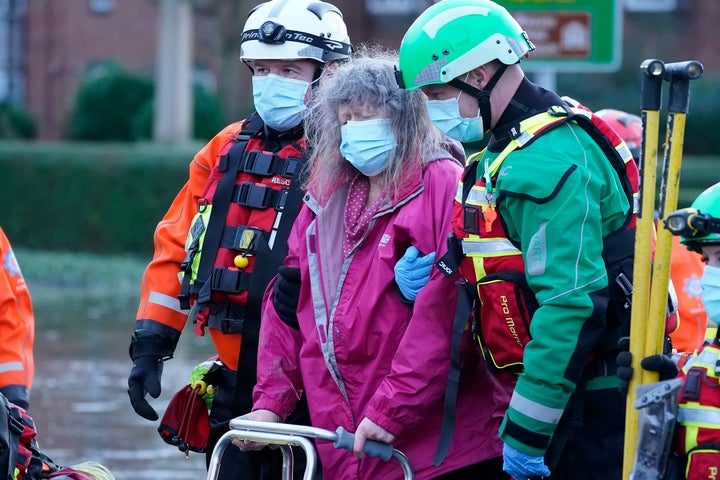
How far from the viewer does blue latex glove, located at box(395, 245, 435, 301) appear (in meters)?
4.03

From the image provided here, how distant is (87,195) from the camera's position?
18969 mm

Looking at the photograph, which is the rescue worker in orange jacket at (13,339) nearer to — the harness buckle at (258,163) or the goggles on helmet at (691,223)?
the harness buckle at (258,163)

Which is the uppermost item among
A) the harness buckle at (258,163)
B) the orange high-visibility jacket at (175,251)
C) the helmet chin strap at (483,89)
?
Result: the helmet chin strap at (483,89)

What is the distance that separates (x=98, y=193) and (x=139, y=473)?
11.7 metres

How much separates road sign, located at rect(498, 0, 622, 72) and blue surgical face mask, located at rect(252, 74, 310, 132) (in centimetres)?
541

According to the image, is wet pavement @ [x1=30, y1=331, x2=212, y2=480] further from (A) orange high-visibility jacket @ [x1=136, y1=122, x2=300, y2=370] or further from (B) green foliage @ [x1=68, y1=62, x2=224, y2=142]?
(B) green foliage @ [x1=68, y1=62, x2=224, y2=142]

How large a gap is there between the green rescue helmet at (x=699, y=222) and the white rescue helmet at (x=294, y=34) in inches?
73.9

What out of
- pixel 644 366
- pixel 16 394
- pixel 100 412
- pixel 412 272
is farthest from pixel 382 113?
pixel 100 412

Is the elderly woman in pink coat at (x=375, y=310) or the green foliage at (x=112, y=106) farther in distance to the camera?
the green foliage at (x=112, y=106)

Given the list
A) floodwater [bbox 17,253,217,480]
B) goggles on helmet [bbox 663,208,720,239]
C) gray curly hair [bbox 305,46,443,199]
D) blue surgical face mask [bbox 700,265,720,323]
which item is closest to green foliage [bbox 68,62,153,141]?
floodwater [bbox 17,253,217,480]

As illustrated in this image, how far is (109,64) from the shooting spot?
33906 millimetres

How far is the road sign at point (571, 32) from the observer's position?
10.2 m

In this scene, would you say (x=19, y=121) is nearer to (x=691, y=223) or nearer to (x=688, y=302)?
(x=688, y=302)

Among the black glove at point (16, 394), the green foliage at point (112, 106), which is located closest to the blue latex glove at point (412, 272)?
the black glove at point (16, 394)
